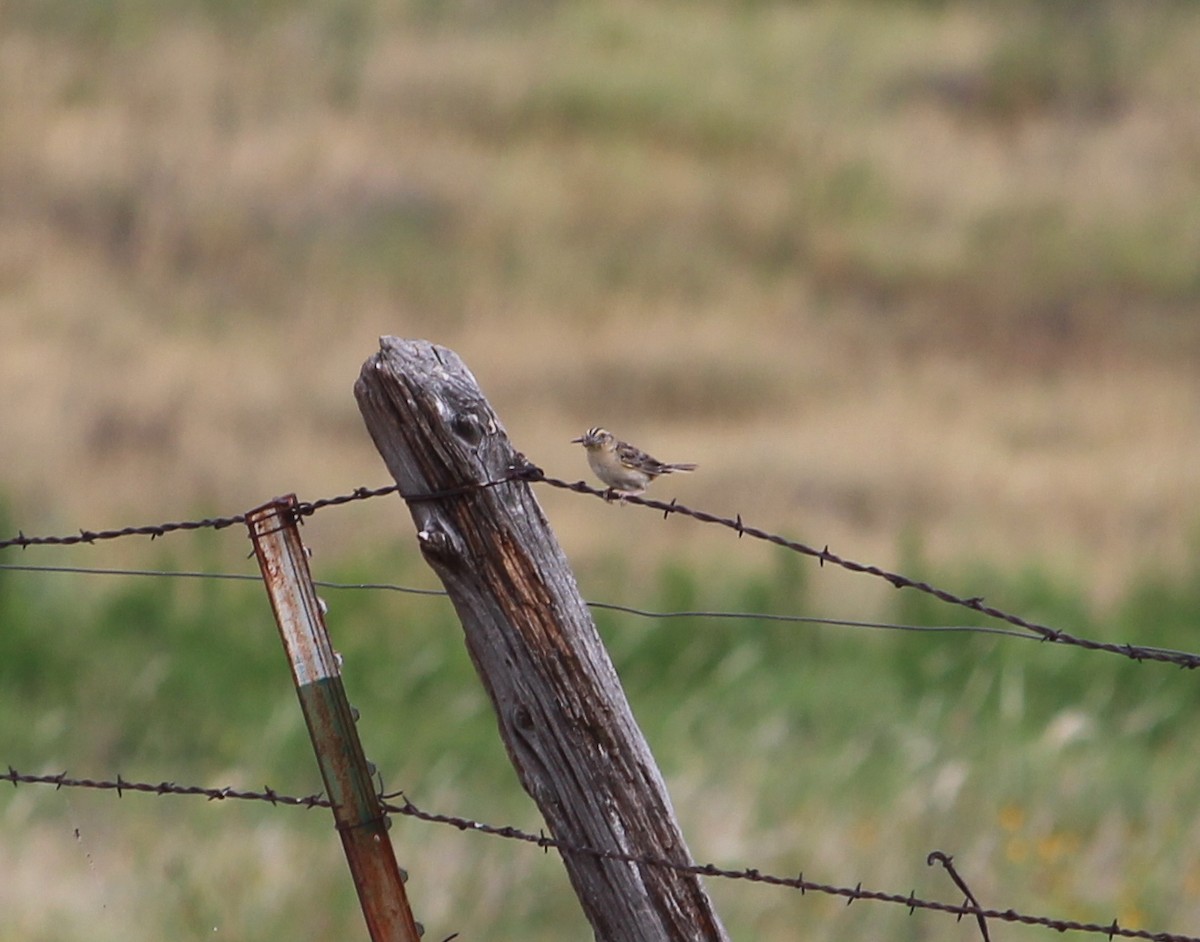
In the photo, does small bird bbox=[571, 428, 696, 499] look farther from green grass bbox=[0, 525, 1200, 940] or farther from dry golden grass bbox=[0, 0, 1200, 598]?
dry golden grass bbox=[0, 0, 1200, 598]

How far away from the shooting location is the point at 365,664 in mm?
11453

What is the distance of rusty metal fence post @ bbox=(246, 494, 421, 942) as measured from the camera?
3.68 m

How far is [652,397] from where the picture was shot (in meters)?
22.7

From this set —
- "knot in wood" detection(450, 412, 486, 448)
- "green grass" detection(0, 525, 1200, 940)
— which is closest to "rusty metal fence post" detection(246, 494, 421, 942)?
"knot in wood" detection(450, 412, 486, 448)

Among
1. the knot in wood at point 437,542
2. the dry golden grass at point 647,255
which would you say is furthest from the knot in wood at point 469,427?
the dry golden grass at point 647,255

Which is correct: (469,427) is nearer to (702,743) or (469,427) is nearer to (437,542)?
(437,542)

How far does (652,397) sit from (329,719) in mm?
19065

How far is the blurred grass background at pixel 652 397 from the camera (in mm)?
8086

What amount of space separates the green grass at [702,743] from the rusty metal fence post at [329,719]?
92.3 inches

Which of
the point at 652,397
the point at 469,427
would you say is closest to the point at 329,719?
the point at 469,427

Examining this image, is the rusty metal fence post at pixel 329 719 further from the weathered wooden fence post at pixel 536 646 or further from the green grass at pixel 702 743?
the green grass at pixel 702 743

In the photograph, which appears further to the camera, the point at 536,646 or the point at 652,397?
the point at 652,397

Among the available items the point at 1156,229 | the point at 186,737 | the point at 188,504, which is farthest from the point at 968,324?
the point at 186,737

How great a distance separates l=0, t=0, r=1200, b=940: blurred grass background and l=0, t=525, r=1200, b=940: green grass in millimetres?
33
